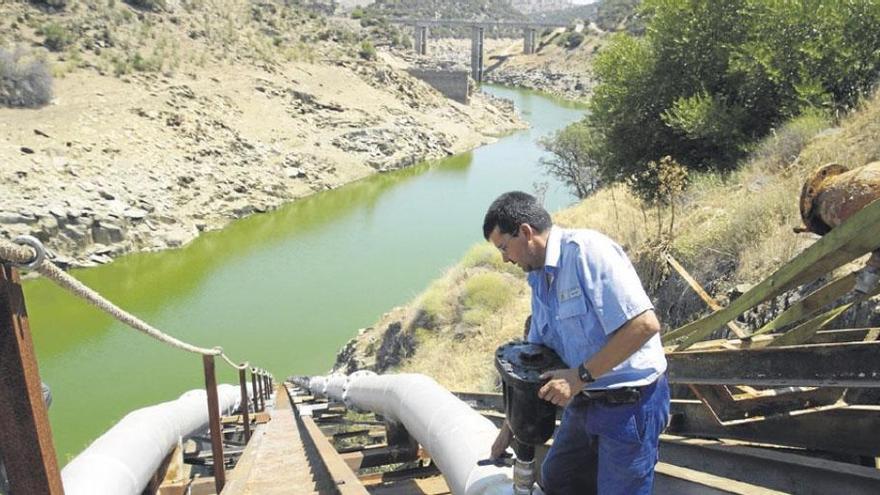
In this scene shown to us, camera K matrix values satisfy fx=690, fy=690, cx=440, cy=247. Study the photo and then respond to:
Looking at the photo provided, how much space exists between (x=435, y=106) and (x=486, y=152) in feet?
25.4

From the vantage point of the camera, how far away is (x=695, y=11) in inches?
531

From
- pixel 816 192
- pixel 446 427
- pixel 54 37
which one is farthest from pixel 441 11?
pixel 816 192

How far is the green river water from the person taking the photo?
16.2 meters

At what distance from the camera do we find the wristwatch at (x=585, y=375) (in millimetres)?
2572

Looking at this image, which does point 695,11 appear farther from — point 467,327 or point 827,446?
point 827,446

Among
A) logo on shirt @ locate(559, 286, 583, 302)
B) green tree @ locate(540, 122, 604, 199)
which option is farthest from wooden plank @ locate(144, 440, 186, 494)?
green tree @ locate(540, 122, 604, 199)

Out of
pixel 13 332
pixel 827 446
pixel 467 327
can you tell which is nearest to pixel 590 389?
pixel 827 446

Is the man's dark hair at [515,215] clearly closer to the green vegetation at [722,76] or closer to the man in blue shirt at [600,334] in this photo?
the man in blue shirt at [600,334]

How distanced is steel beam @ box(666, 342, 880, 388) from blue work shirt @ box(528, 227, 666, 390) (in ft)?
2.87

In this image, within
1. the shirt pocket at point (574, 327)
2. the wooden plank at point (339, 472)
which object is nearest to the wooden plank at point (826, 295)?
the shirt pocket at point (574, 327)

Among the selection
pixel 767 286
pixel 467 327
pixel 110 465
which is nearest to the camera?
pixel 767 286

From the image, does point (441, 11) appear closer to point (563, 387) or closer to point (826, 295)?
point (826, 295)

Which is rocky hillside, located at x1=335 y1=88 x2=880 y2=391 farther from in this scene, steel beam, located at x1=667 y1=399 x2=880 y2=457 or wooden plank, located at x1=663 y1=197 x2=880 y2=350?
wooden plank, located at x1=663 y1=197 x2=880 y2=350

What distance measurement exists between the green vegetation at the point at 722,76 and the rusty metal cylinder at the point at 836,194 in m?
8.93
